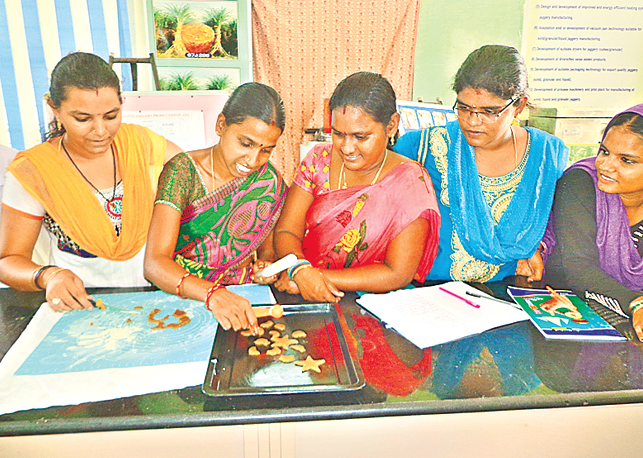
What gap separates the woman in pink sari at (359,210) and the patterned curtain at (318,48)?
9.20 ft

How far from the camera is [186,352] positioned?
106 centimetres

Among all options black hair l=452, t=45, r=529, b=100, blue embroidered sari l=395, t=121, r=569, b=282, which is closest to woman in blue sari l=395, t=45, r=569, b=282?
blue embroidered sari l=395, t=121, r=569, b=282

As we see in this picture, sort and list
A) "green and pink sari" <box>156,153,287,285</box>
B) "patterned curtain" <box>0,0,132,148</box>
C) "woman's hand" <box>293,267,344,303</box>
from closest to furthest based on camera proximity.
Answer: "woman's hand" <box>293,267,344,303</box> → "green and pink sari" <box>156,153,287,285</box> → "patterned curtain" <box>0,0,132,148</box>

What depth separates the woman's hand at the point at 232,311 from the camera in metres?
1.17

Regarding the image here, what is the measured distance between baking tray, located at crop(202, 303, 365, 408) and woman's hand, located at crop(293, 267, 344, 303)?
0.17m

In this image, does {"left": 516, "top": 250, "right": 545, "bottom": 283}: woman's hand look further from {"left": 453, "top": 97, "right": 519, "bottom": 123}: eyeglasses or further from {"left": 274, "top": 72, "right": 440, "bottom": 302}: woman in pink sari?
{"left": 453, "top": 97, "right": 519, "bottom": 123}: eyeglasses

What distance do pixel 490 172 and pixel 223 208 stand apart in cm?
100

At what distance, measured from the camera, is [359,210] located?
1591mm

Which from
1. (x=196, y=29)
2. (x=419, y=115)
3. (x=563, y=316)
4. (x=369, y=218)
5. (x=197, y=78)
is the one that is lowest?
(x=563, y=316)

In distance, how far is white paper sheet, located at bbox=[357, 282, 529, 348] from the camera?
3.86ft

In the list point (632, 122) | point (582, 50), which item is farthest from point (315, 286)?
point (582, 50)

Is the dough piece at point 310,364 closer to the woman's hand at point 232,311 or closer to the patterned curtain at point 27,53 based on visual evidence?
the woman's hand at point 232,311

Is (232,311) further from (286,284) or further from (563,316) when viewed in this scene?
(563,316)

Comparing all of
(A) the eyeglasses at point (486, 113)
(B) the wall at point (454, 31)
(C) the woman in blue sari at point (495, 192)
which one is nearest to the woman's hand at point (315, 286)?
(C) the woman in blue sari at point (495, 192)
